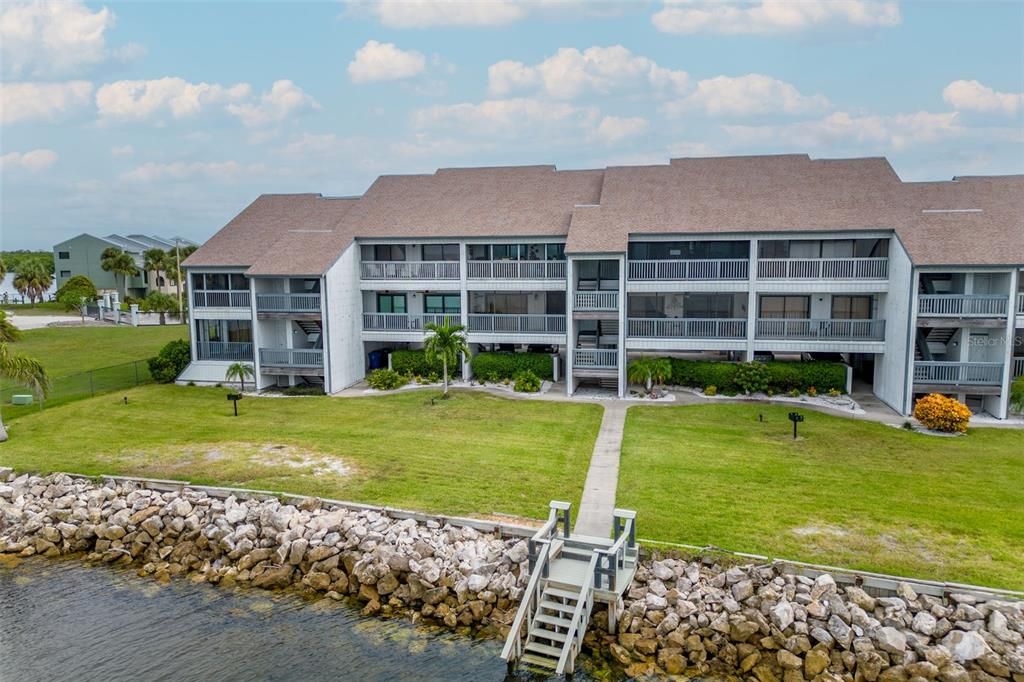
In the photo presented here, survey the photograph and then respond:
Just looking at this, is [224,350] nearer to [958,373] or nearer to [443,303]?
[443,303]

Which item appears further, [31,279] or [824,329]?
[31,279]

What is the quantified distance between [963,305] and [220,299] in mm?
31313

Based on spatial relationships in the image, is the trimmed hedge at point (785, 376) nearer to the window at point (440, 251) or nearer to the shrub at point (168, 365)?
the window at point (440, 251)

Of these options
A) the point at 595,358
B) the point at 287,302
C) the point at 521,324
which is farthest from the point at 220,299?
the point at 595,358

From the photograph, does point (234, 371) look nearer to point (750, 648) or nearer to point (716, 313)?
point (716, 313)

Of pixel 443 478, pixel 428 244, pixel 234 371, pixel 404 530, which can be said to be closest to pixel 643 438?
pixel 443 478

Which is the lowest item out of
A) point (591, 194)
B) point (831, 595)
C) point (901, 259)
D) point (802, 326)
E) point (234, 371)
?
point (831, 595)

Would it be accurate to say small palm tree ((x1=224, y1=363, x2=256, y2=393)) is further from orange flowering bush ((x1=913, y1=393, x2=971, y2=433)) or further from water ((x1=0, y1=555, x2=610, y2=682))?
orange flowering bush ((x1=913, y1=393, x2=971, y2=433))

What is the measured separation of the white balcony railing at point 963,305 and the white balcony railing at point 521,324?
14.0m

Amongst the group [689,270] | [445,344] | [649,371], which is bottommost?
[649,371]

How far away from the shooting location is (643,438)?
2359 cm

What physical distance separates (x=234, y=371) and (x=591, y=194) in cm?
1828

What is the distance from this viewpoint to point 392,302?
34781mm

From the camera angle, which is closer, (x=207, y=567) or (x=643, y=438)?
(x=207, y=567)
